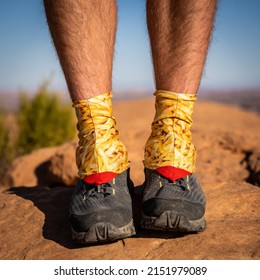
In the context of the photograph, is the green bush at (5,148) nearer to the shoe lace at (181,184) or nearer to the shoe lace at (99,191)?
the shoe lace at (99,191)

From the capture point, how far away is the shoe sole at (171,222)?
122 cm

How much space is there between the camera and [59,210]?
1.56 meters

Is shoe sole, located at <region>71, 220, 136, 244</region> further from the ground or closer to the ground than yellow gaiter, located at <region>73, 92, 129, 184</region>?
closer to the ground

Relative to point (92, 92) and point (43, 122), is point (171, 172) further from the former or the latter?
point (43, 122)

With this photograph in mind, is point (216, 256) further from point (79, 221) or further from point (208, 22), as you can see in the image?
point (208, 22)

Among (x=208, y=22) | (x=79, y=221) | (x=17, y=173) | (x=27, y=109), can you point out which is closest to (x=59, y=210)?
(x=79, y=221)

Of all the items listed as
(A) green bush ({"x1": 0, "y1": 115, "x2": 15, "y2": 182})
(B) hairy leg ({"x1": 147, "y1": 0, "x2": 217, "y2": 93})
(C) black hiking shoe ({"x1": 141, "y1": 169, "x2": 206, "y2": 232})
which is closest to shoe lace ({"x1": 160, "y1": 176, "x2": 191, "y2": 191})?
(C) black hiking shoe ({"x1": 141, "y1": 169, "x2": 206, "y2": 232})

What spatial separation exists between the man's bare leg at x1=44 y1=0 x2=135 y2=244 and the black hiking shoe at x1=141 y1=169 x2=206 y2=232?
83mm

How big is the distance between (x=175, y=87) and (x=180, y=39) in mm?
179

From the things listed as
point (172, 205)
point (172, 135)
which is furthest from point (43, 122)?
point (172, 205)

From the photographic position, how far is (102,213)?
4.09 ft

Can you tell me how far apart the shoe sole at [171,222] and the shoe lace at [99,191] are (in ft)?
0.52

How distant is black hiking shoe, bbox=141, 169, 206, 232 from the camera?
4.03 feet

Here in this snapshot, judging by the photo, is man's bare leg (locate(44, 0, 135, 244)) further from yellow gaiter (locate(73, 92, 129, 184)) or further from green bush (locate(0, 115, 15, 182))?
green bush (locate(0, 115, 15, 182))
